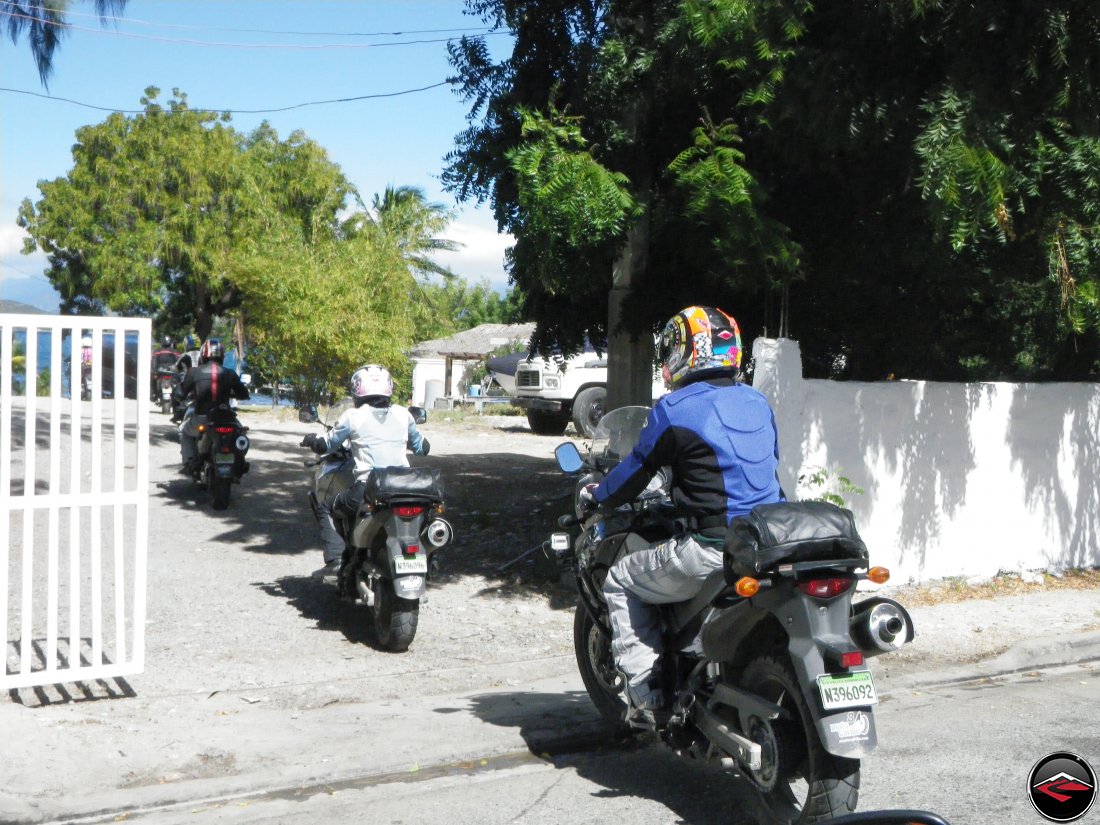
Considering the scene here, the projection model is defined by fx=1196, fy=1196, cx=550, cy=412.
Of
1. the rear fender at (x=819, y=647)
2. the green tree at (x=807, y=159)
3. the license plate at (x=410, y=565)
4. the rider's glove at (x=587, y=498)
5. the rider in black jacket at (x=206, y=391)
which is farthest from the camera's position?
the rider in black jacket at (x=206, y=391)

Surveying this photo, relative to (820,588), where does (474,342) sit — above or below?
above

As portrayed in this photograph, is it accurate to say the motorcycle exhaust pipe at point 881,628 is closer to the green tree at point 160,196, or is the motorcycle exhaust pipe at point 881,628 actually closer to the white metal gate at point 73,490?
the white metal gate at point 73,490

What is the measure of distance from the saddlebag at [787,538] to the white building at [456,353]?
34.4 m

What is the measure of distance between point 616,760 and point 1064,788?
2.58 meters

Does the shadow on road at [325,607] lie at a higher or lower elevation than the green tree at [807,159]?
lower

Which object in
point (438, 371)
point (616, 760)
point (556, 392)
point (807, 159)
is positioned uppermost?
point (807, 159)

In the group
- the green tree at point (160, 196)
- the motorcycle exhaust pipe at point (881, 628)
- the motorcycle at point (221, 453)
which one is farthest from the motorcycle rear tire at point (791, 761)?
the green tree at point (160, 196)

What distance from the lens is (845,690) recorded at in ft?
13.6

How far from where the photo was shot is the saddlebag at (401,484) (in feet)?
24.4

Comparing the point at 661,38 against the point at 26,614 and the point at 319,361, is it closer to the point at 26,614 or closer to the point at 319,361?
the point at 26,614

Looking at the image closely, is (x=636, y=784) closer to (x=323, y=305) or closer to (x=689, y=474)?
(x=689, y=474)

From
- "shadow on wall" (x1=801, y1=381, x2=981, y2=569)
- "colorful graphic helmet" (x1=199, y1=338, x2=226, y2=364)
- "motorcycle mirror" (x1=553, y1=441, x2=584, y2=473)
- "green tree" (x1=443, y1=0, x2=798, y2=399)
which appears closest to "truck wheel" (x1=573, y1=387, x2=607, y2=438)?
"colorful graphic helmet" (x1=199, y1=338, x2=226, y2=364)

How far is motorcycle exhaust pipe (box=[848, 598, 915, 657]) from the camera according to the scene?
167 inches

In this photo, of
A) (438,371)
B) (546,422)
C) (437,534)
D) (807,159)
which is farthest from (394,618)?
(438,371)
